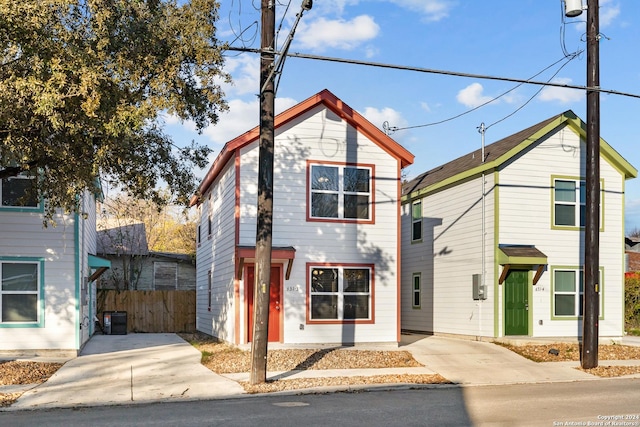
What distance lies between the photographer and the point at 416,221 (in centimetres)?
2552

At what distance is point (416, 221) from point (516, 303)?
20.9ft

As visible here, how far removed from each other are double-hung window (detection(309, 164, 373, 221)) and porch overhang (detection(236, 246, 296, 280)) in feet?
4.33

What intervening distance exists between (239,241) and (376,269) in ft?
12.5

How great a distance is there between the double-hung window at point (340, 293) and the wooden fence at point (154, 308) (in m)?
11.1

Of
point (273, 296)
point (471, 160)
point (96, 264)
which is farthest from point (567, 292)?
point (96, 264)

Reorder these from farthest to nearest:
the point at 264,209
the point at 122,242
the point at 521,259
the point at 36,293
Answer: the point at 122,242
the point at 521,259
the point at 36,293
the point at 264,209

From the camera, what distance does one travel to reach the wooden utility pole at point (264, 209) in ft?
41.9

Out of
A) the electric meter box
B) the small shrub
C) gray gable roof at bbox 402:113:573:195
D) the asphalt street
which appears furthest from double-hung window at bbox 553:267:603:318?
the asphalt street

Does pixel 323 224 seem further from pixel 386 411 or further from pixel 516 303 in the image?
pixel 386 411

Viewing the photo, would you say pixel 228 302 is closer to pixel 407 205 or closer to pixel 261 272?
pixel 261 272

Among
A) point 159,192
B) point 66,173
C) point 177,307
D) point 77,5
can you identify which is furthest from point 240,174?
point 177,307

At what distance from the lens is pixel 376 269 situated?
18.5m

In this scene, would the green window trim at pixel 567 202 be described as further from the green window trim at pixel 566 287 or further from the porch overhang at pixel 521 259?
the porch overhang at pixel 521 259

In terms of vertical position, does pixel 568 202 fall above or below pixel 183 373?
above
